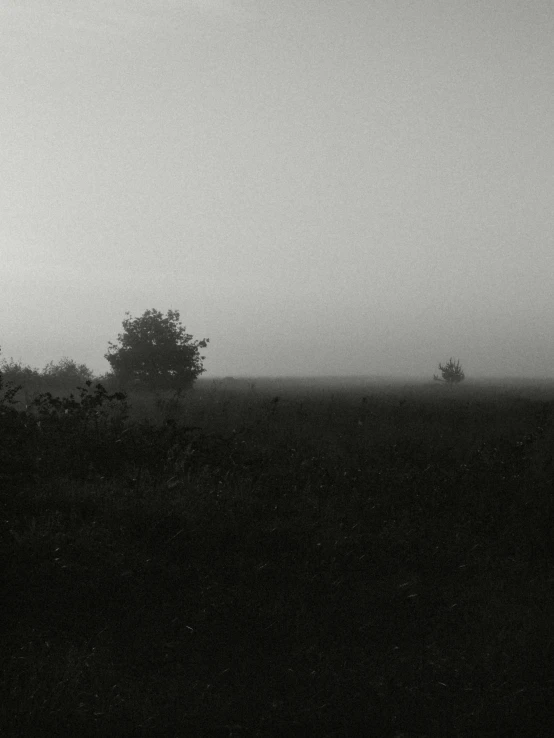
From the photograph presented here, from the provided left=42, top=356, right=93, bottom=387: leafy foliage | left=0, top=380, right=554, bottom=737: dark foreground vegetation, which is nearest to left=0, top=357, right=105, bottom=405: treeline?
left=42, top=356, right=93, bottom=387: leafy foliage

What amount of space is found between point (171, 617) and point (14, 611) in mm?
1450

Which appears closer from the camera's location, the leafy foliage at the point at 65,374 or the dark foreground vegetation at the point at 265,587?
the dark foreground vegetation at the point at 265,587

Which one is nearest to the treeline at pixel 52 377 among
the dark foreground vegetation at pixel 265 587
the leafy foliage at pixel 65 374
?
the leafy foliage at pixel 65 374

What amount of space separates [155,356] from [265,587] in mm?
27191

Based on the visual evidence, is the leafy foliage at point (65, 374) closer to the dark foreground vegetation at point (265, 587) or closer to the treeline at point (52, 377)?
the treeline at point (52, 377)

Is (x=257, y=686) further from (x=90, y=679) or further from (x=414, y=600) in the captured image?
(x=414, y=600)

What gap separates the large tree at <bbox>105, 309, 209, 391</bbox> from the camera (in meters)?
32.6

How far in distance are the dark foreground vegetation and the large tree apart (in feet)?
70.8

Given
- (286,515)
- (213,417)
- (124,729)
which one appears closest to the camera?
(124,729)

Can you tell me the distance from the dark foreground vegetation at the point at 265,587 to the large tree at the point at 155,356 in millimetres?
21589

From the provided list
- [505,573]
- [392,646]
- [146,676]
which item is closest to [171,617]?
[146,676]

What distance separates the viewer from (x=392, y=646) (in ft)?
17.6

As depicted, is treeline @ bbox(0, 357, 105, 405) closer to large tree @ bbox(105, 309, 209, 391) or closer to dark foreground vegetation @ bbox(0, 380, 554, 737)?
large tree @ bbox(105, 309, 209, 391)

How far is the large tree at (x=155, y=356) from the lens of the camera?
107 feet
